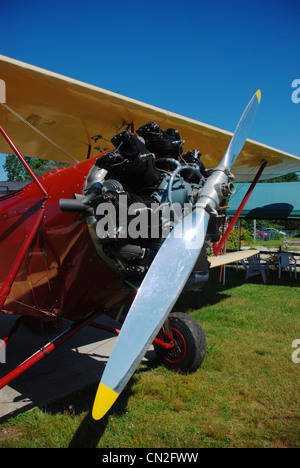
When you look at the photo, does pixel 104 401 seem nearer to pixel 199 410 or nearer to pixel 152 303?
pixel 152 303

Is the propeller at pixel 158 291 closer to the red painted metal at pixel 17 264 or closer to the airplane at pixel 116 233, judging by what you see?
the airplane at pixel 116 233

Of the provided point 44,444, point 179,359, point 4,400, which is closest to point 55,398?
point 4,400

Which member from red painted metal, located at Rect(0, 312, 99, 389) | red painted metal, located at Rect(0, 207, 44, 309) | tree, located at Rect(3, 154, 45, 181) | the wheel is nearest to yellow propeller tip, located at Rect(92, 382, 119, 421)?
red painted metal, located at Rect(0, 312, 99, 389)

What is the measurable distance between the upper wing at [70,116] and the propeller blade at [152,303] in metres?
2.90

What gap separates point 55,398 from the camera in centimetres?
317

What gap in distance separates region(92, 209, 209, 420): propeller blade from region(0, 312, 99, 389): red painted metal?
1.25 metres

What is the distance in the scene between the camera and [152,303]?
80.0 inches

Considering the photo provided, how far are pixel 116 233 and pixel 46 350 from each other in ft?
4.40

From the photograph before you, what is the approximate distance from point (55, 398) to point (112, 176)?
2.22 metres

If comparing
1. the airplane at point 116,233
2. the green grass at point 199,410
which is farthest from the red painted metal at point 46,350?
the green grass at point 199,410

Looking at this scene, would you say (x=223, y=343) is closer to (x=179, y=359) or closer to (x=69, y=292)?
(x=179, y=359)

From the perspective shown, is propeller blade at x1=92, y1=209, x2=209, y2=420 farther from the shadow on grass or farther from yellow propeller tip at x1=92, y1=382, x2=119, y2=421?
the shadow on grass

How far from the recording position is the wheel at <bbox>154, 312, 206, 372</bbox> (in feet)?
11.7

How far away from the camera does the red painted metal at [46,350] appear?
2756 millimetres
